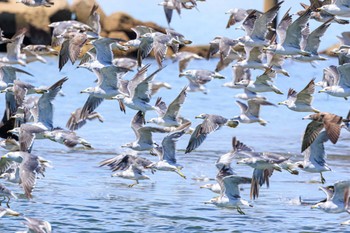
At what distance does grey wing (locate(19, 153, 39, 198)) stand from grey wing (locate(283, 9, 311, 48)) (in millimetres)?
4344

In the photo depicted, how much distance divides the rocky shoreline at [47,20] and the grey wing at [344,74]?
92.6 ft

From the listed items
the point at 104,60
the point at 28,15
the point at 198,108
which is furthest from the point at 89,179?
the point at 28,15

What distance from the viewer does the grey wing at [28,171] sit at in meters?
12.3

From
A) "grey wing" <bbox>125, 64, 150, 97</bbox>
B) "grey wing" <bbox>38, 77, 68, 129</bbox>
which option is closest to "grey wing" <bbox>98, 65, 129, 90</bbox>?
"grey wing" <bbox>125, 64, 150, 97</bbox>

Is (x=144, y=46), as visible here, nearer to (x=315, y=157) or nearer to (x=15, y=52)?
(x=15, y=52)

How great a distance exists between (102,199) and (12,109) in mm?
2273

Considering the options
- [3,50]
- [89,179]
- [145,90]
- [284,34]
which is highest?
[284,34]

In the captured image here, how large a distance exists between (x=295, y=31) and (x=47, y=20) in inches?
1140

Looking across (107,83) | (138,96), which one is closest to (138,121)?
(138,96)

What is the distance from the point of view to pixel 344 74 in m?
14.2

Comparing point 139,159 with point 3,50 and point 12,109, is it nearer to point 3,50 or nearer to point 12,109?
point 12,109

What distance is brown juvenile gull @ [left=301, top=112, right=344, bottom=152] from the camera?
41.2ft

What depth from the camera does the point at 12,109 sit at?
1631 centimetres

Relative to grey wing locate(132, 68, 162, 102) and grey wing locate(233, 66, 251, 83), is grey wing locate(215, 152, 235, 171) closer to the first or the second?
grey wing locate(132, 68, 162, 102)
